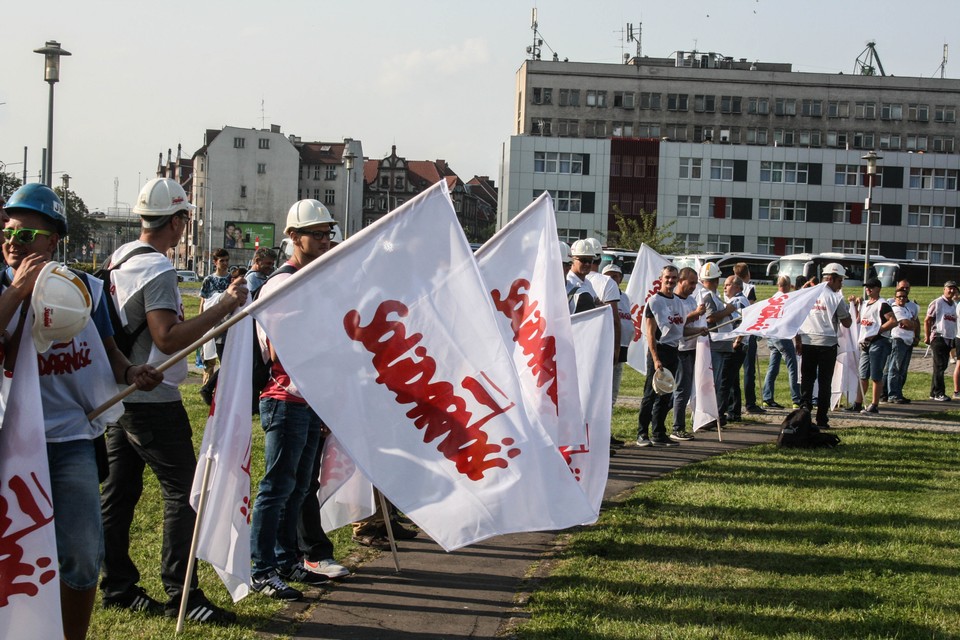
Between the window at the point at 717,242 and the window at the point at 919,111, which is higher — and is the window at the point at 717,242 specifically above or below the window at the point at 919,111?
below

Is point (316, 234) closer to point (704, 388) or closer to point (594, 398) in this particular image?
point (594, 398)

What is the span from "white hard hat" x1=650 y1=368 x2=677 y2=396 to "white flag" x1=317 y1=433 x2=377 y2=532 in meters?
5.71

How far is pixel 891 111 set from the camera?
349 feet

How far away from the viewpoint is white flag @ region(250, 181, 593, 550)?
16.0ft

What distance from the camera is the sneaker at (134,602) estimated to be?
5.69m

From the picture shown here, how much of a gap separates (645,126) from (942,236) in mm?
27657

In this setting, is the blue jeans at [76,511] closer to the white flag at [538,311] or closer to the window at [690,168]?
the white flag at [538,311]

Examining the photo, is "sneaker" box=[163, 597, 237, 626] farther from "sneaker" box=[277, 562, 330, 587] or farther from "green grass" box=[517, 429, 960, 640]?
"green grass" box=[517, 429, 960, 640]

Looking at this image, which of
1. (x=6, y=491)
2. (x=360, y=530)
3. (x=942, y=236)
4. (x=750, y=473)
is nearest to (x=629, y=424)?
(x=750, y=473)

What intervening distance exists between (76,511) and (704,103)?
343ft

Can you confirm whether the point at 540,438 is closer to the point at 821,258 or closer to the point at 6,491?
the point at 6,491

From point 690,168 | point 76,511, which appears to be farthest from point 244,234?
point 76,511

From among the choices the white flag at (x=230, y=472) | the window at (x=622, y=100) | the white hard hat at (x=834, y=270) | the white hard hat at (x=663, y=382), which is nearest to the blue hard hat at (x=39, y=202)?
the white flag at (x=230, y=472)

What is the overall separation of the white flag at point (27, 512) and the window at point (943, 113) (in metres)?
114
